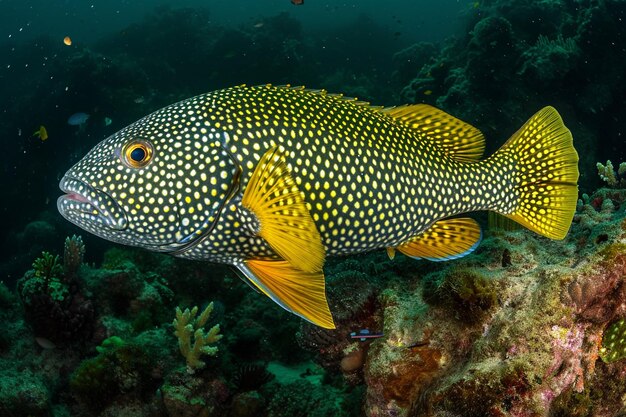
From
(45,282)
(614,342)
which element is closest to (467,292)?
(614,342)

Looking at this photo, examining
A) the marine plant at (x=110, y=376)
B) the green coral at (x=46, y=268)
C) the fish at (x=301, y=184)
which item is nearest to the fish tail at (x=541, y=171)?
the fish at (x=301, y=184)

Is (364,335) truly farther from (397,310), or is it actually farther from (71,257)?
(71,257)

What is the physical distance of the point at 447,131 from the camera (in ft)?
14.0

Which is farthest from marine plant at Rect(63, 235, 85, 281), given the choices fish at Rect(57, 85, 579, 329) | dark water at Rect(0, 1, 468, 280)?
dark water at Rect(0, 1, 468, 280)

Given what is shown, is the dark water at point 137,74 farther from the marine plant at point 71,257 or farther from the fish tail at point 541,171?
the fish tail at point 541,171

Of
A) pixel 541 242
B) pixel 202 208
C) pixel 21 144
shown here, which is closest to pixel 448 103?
pixel 541 242

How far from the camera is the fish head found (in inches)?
131

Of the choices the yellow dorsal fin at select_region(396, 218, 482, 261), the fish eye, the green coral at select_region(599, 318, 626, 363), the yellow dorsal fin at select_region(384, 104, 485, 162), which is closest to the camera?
the green coral at select_region(599, 318, 626, 363)

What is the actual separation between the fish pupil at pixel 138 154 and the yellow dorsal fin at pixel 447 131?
7.34 ft

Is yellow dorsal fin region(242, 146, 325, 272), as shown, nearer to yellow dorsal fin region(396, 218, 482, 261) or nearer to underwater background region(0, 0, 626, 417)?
yellow dorsal fin region(396, 218, 482, 261)

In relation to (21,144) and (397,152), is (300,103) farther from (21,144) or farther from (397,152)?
(21,144)

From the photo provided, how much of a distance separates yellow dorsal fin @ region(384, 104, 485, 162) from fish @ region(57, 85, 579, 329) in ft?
0.04

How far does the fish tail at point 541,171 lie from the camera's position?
13.0 feet

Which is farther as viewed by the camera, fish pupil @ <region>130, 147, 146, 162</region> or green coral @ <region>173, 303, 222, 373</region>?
green coral @ <region>173, 303, 222, 373</region>
